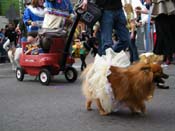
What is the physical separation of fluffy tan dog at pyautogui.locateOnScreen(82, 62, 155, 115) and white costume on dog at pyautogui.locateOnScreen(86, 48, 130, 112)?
24mm

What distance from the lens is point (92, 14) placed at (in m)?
6.00

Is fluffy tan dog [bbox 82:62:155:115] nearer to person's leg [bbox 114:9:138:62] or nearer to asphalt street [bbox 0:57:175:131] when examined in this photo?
asphalt street [bbox 0:57:175:131]

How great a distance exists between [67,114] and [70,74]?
10.6ft

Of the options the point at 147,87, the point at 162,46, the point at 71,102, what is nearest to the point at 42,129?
the point at 147,87

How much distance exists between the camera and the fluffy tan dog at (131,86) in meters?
4.68

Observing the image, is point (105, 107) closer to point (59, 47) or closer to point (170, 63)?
point (59, 47)

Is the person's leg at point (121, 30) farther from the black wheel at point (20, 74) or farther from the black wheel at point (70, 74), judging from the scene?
the black wheel at point (20, 74)

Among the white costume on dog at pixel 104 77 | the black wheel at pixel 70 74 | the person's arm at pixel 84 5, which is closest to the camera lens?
the white costume on dog at pixel 104 77

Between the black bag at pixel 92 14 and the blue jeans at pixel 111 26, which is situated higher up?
the black bag at pixel 92 14

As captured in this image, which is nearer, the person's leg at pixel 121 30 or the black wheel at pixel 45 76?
the person's leg at pixel 121 30

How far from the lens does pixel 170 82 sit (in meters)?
7.80

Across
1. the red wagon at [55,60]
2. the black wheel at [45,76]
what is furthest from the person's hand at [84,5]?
the black wheel at [45,76]

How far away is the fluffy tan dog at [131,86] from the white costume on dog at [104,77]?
2 cm

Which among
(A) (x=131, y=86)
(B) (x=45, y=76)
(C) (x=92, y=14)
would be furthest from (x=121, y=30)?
(B) (x=45, y=76)
